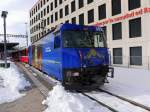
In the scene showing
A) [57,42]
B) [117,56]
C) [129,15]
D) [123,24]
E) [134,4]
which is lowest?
[117,56]

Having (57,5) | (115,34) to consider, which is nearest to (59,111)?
(115,34)

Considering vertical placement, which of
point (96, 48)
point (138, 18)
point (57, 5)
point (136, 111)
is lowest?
point (136, 111)

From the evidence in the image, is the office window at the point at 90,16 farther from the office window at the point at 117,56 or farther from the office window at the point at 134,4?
the office window at the point at 134,4

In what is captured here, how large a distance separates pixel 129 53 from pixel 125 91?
21133 millimetres

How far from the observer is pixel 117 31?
1515 inches

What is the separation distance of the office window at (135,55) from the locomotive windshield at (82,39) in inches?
707

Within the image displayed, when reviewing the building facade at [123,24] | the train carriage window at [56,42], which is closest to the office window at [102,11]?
the building facade at [123,24]

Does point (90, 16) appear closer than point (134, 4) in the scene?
No

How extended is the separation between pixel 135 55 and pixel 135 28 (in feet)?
9.75

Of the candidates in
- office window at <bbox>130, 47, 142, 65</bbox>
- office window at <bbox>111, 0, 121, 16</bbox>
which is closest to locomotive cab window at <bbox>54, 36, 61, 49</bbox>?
office window at <bbox>130, 47, 142, 65</bbox>

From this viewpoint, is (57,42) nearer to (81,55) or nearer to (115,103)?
(81,55)

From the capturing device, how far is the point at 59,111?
30.6ft

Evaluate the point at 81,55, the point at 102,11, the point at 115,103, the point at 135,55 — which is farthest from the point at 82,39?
the point at 102,11

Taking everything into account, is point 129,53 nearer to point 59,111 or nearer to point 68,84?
point 68,84
